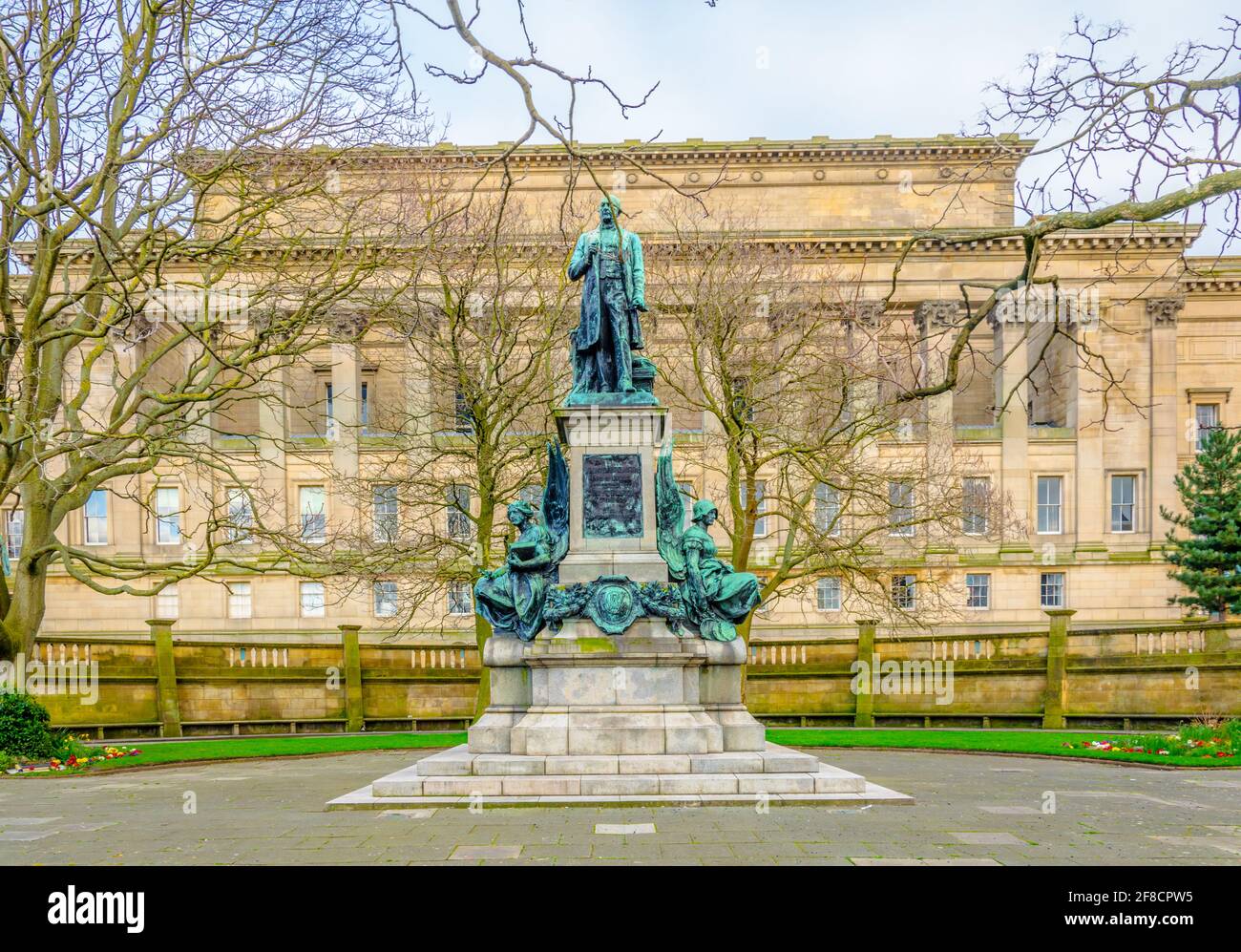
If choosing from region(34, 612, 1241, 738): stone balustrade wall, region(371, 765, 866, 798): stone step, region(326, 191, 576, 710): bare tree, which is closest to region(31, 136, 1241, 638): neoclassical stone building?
region(34, 612, 1241, 738): stone balustrade wall

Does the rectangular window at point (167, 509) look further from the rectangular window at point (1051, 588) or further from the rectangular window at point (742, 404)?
the rectangular window at point (1051, 588)

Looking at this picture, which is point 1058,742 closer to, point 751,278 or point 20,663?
point 751,278

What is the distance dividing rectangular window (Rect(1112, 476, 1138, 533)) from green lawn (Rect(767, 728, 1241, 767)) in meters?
31.2

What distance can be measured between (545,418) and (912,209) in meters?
33.1

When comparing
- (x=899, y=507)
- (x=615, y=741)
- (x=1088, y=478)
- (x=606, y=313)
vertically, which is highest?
(x=606, y=313)

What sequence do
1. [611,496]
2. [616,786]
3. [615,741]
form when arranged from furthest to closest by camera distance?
[611,496] < [615,741] < [616,786]

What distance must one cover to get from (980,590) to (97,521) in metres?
46.4

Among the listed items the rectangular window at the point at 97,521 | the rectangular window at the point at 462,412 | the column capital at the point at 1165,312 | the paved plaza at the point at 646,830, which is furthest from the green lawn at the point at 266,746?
the column capital at the point at 1165,312

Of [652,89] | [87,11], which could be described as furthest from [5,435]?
[652,89]

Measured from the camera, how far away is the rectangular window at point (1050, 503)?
5697 cm

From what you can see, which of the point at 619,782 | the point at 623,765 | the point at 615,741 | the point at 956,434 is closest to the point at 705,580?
the point at 615,741

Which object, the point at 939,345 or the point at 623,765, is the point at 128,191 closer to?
the point at 623,765

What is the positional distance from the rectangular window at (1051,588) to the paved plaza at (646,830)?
135ft

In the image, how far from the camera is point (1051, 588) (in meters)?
55.3
